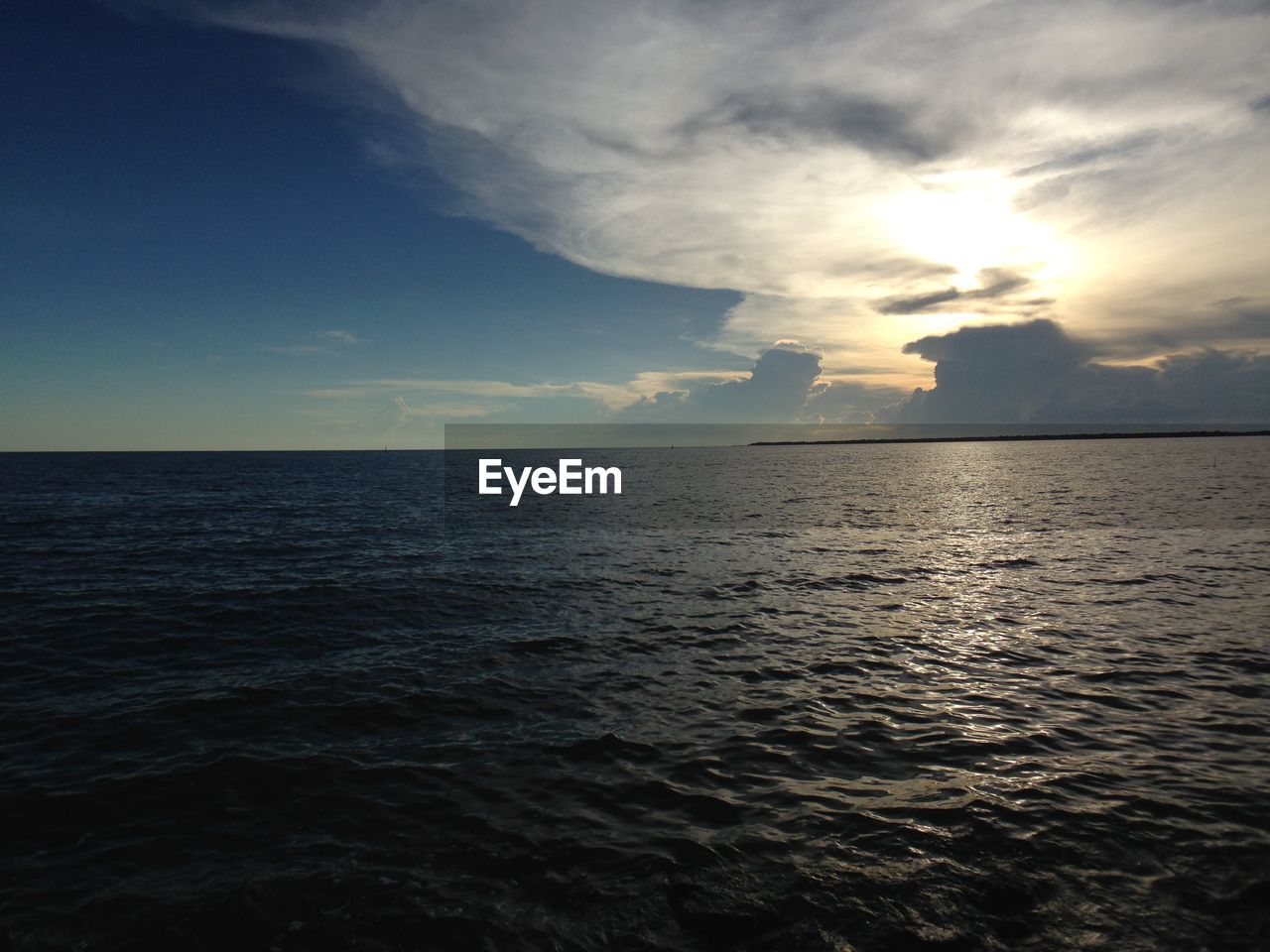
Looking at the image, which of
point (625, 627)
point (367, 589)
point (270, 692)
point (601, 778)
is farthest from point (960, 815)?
point (367, 589)

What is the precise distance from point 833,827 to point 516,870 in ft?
18.2

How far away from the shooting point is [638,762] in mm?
13906

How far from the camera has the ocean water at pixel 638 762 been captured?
368 inches

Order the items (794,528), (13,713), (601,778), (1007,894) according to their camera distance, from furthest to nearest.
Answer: (794,528), (13,713), (601,778), (1007,894)

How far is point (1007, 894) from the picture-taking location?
31.6ft

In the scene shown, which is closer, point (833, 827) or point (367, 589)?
point (833, 827)

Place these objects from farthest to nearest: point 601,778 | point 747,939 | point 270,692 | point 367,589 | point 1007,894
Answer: point 367,589 < point 270,692 < point 601,778 < point 1007,894 < point 747,939

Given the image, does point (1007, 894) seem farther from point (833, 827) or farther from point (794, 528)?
point (794, 528)

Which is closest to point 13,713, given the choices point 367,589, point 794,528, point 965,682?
point 367,589

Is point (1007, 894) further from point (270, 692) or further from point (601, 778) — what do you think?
point (270, 692)

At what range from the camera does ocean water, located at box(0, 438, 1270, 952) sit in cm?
934

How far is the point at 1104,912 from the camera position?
9.20 metres

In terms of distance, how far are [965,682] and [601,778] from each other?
11.7 meters

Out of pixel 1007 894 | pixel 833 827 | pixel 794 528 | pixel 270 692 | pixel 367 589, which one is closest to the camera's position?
pixel 1007 894
